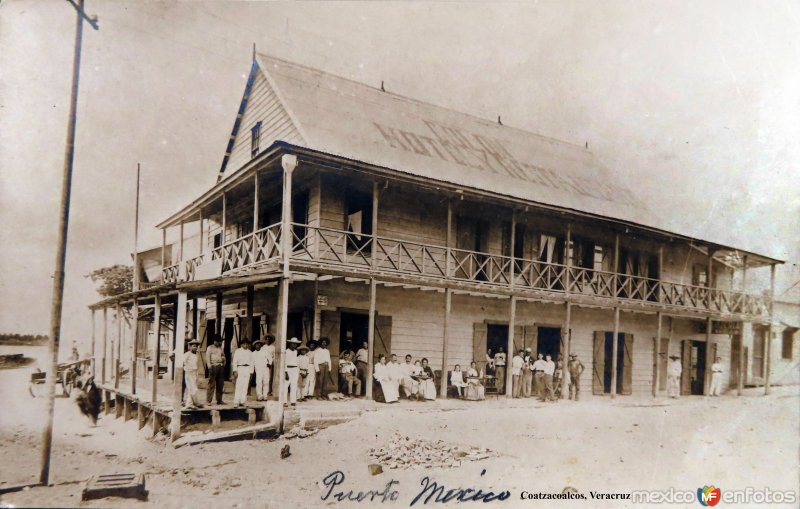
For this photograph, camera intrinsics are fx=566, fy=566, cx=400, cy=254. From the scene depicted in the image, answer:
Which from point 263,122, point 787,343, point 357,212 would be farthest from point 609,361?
point 263,122

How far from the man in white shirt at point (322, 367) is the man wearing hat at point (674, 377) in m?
12.0

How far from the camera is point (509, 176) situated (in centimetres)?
1677

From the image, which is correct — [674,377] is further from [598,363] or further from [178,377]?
[178,377]

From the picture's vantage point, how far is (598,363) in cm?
1777

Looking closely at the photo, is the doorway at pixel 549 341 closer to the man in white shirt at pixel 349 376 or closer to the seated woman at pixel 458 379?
the seated woman at pixel 458 379

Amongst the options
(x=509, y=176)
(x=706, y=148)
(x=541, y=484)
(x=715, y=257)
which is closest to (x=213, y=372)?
(x=541, y=484)

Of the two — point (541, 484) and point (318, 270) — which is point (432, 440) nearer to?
point (541, 484)

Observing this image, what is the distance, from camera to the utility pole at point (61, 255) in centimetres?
720

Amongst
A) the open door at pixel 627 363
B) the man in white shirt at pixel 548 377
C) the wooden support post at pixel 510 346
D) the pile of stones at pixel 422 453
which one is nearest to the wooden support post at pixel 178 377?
the pile of stones at pixel 422 453

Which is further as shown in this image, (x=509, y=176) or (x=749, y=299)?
(x=749, y=299)

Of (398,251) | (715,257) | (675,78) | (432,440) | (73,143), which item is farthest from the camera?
(715,257)

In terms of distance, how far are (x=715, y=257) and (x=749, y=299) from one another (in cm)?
226

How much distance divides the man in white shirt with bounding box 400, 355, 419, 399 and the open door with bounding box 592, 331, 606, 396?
727 centimetres

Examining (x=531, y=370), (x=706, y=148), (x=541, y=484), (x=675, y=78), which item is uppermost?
(x=675, y=78)
